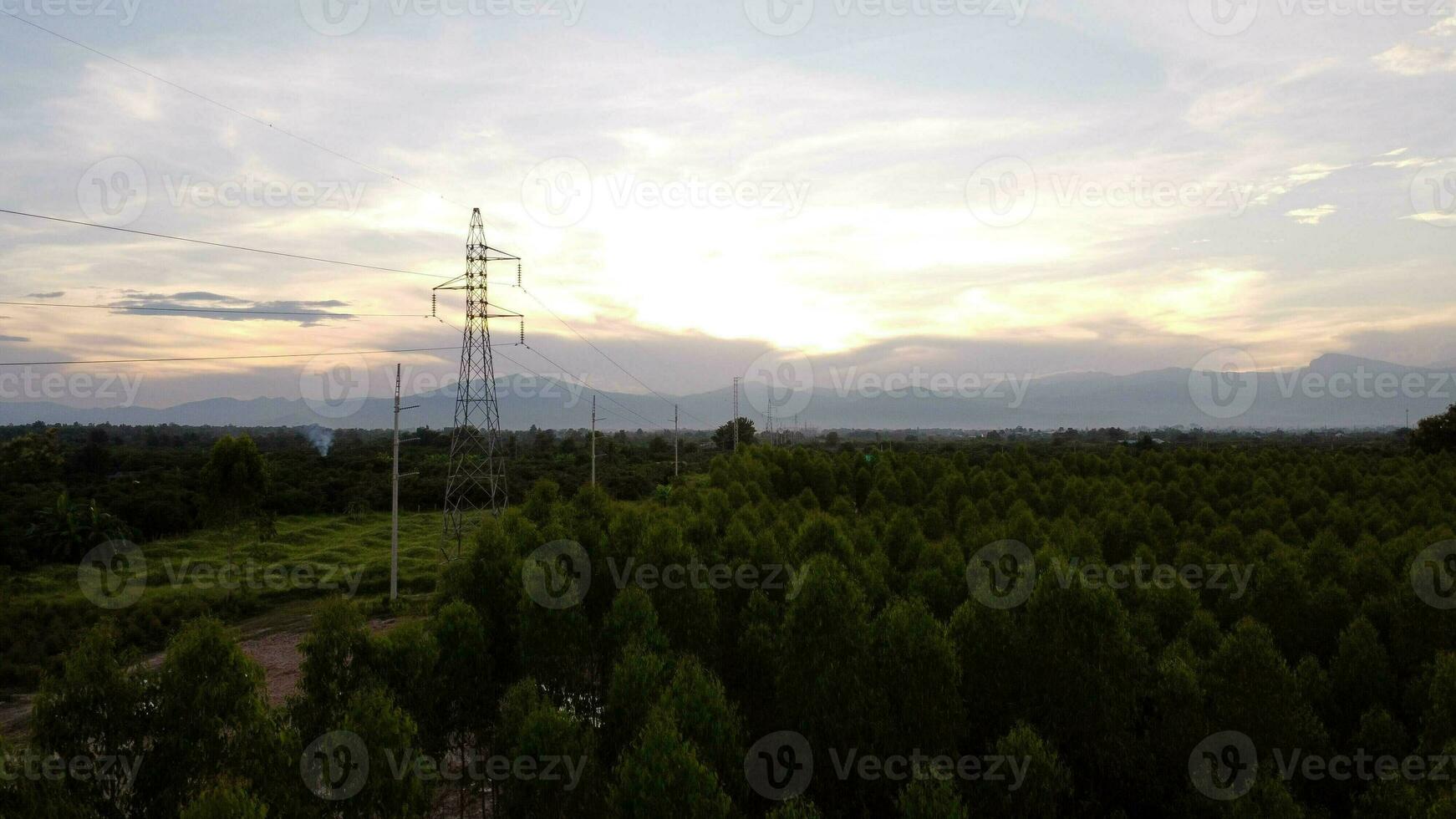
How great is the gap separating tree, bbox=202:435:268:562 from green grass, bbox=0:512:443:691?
74.1 inches

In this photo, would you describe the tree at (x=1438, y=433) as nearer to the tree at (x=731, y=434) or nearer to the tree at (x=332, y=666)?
the tree at (x=731, y=434)

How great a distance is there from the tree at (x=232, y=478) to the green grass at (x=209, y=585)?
1.88 metres

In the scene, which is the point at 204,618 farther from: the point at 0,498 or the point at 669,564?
the point at 0,498

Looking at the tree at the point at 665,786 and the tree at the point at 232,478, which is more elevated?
the tree at the point at 232,478

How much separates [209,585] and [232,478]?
20.6 feet

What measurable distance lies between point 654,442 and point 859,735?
106 metres

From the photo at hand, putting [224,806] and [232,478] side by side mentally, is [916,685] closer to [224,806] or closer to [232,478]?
[224,806]

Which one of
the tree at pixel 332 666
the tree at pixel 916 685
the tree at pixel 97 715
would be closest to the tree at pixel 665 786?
the tree at pixel 916 685

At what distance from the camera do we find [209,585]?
1375 inches

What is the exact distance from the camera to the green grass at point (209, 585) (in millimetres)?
27219

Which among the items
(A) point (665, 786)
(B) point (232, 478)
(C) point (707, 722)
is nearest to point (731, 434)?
(B) point (232, 478)

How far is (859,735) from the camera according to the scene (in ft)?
45.1

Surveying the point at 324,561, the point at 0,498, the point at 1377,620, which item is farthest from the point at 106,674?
the point at 0,498

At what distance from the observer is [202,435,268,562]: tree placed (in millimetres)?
32000
